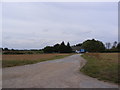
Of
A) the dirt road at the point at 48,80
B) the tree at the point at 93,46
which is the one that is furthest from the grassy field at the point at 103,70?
the tree at the point at 93,46

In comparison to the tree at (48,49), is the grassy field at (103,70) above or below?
above

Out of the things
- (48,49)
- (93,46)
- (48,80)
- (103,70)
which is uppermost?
(93,46)

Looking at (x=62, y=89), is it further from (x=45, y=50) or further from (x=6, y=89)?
(x=45, y=50)

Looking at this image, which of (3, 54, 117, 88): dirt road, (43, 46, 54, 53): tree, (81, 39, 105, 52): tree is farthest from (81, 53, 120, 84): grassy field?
(81, 39, 105, 52): tree

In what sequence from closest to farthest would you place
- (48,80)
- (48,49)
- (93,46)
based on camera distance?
(48,80) < (48,49) < (93,46)

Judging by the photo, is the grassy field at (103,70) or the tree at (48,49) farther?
the tree at (48,49)

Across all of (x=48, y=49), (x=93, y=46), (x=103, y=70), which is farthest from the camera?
(x=93, y=46)

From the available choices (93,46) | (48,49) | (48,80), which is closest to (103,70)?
(48,80)

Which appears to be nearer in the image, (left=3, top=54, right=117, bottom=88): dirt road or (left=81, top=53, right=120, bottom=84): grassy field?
(left=3, top=54, right=117, bottom=88): dirt road

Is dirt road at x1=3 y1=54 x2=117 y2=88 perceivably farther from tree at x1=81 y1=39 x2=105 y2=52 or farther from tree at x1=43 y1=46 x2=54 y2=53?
tree at x1=81 y1=39 x2=105 y2=52

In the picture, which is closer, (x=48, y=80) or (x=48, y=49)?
(x=48, y=80)

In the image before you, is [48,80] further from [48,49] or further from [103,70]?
[48,49]

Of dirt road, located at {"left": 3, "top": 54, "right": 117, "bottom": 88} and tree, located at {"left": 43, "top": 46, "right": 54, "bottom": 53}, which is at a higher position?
dirt road, located at {"left": 3, "top": 54, "right": 117, "bottom": 88}

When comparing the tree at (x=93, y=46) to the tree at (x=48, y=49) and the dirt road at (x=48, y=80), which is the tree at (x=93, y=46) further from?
the dirt road at (x=48, y=80)
